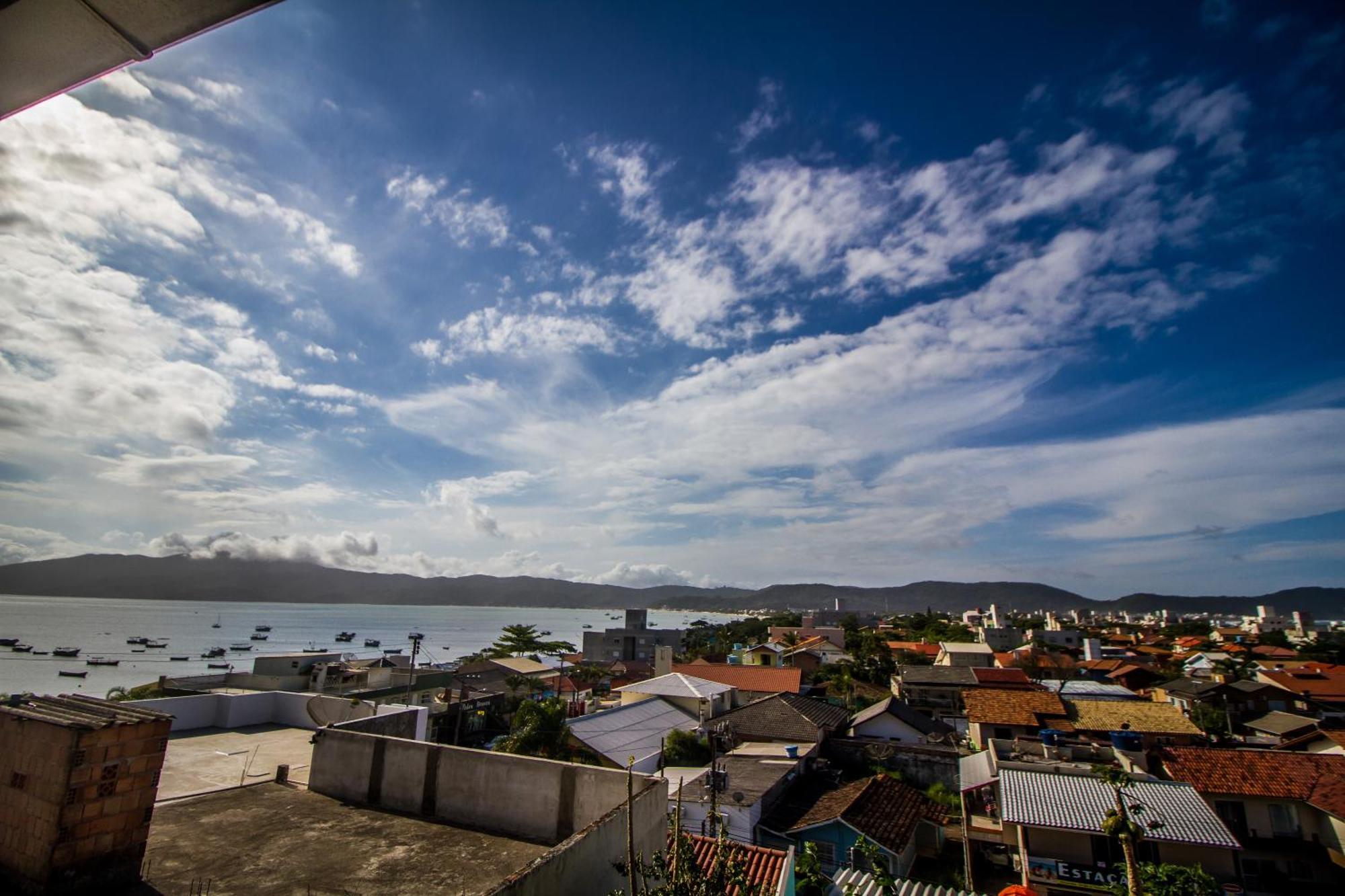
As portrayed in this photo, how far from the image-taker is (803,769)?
2797 centimetres

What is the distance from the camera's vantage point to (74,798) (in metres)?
7.39

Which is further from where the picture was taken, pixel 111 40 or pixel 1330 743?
pixel 1330 743

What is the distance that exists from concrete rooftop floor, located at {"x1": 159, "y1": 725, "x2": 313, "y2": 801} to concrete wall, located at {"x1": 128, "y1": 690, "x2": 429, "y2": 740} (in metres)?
0.27

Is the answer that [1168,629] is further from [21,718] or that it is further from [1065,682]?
[21,718]

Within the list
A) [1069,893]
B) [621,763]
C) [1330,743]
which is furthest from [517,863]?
[1330,743]

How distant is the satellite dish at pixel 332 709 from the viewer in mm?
16234

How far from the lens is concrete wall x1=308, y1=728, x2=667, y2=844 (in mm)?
9586

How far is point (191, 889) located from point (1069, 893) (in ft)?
74.9

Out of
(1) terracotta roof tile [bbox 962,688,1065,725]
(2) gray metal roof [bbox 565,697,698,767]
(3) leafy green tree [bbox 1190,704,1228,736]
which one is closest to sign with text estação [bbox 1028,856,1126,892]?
(2) gray metal roof [bbox 565,697,698,767]

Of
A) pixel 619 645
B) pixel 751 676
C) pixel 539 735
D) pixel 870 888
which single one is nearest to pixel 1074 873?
pixel 870 888

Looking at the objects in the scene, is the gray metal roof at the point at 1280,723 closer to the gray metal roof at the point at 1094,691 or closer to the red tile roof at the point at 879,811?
the gray metal roof at the point at 1094,691

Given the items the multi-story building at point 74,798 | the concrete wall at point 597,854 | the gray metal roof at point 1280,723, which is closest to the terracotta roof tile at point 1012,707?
the gray metal roof at point 1280,723

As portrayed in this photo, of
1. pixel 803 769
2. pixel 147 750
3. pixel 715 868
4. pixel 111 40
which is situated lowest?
pixel 803 769

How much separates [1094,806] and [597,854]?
63.8 ft
